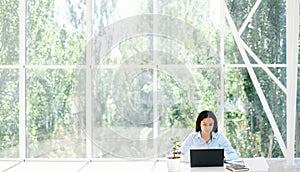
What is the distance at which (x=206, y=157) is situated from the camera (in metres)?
3.68

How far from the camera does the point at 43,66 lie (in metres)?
5.95

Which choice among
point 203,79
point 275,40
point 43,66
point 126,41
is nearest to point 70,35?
point 43,66

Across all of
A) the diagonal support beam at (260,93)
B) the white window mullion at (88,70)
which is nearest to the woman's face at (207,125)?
the diagonal support beam at (260,93)

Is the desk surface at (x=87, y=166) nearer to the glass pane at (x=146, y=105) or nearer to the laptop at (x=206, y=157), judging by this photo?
the glass pane at (x=146, y=105)

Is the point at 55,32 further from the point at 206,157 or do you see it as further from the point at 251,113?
the point at 206,157

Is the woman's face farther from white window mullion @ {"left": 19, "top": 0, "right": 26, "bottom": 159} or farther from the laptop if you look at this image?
white window mullion @ {"left": 19, "top": 0, "right": 26, "bottom": 159}

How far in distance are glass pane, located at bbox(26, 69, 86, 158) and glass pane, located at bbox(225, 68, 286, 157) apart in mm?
1983

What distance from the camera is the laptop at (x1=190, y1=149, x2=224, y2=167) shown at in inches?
145

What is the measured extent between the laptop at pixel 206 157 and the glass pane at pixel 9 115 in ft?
A: 10.3

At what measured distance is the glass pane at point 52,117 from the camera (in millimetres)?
5953

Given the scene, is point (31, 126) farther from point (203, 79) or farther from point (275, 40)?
point (275, 40)

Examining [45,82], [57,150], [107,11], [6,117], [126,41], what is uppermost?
[107,11]

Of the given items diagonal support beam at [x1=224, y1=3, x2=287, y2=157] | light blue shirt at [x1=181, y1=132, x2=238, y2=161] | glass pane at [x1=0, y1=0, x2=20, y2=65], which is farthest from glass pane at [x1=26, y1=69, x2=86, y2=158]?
diagonal support beam at [x1=224, y1=3, x2=287, y2=157]

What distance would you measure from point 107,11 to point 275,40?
7.04ft
